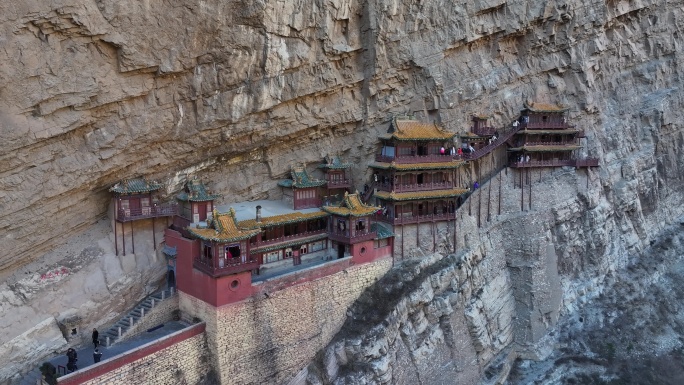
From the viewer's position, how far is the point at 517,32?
3562cm

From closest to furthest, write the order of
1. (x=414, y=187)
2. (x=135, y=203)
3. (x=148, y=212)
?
(x=135, y=203) < (x=148, y=212) < (x=414, y=187)

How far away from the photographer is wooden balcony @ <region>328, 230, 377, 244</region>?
2725cm

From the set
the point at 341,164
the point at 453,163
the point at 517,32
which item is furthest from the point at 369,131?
the point at 517,32

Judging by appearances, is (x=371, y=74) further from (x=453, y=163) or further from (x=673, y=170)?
(x=673, y=170)

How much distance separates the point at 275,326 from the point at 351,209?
6.87 metres

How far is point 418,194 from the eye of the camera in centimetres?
2959

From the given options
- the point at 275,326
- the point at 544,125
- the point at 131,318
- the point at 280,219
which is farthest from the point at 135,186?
the point at 544,125

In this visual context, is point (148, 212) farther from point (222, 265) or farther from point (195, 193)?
point (222, 265)

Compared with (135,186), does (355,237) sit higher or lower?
lower

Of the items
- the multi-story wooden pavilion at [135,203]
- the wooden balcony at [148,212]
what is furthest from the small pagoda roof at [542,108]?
the multi-story wooden pavilion at [135,203]

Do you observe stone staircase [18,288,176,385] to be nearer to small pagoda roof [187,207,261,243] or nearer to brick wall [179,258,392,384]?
brick wall [179,258,392,384]

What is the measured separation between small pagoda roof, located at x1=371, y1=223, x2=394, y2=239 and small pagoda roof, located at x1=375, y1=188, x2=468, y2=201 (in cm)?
148

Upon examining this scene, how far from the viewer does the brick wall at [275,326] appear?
22859 mm

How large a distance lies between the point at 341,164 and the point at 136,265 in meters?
12.1
